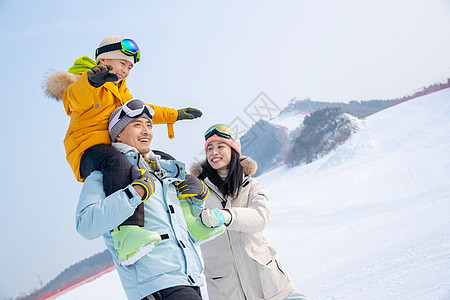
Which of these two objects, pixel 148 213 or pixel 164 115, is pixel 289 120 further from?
pixel 148 213

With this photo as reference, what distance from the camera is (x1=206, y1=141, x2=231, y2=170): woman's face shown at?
2.88 meters

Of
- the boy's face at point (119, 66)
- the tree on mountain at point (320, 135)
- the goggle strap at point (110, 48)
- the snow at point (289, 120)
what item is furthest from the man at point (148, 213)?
the snow at point (289, 120)

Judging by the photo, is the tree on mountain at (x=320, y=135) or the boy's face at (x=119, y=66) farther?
the tree on mountain at (x=320, y=135)

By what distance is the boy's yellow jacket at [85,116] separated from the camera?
2057 millimetres

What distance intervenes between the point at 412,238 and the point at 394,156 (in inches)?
323

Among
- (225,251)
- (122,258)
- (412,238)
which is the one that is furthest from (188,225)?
(412,238)

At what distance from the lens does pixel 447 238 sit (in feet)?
15.0

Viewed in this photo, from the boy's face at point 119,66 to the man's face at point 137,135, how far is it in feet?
1.79

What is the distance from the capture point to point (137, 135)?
209cm

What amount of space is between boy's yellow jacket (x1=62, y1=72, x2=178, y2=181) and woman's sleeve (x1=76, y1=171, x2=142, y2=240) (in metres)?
0.47

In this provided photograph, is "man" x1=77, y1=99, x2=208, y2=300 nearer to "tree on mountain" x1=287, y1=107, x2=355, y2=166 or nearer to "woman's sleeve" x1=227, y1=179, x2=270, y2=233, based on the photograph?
"woman's sleeve" x1=227, y1=179, x2=270, y2=233

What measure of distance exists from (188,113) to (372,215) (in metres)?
6.09

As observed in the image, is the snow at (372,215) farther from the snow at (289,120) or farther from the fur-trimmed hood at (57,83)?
the snow at (289,120)

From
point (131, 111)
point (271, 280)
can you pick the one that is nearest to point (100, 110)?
point (131, 111)
